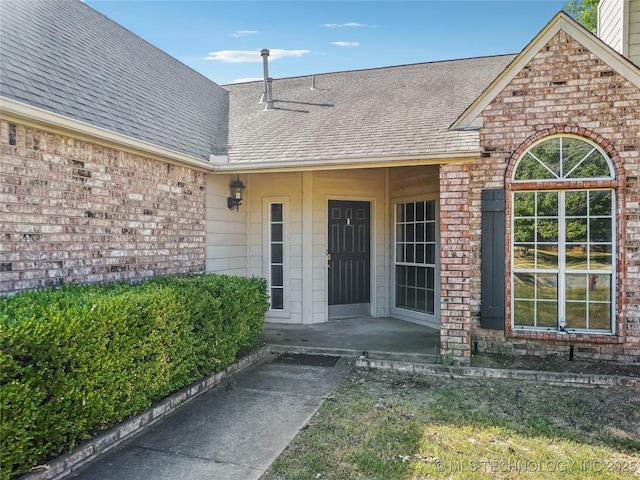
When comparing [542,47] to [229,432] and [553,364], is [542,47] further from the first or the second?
[229,432]

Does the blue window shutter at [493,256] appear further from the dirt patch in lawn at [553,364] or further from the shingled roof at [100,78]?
the shingled roof at [100,78]

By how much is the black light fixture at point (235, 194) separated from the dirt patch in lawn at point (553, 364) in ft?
14.9

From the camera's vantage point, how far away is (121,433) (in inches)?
140

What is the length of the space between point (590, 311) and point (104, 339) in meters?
5.74

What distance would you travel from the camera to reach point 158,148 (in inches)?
213

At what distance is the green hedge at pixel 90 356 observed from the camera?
8.82ft

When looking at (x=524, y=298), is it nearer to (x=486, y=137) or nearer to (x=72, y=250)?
(x=486, y=137)

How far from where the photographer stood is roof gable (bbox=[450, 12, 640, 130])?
17.7 feet

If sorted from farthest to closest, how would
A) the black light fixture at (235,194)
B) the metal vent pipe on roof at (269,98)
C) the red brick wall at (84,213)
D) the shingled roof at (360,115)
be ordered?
the metal vent pipe on roof at (269,98) < the black light fixture at (235,194) < the shingled roof at (360,115) < the red brick wall at (84,213)

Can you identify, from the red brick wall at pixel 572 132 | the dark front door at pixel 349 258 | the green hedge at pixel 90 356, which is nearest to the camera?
the green hedge at pixel 90 356

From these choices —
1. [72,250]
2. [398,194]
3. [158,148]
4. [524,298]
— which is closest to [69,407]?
[72,250]

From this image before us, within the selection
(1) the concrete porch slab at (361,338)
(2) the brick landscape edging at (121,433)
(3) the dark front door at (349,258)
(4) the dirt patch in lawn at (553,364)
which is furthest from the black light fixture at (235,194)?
(4) the dirt patch in lawn at (553,364)

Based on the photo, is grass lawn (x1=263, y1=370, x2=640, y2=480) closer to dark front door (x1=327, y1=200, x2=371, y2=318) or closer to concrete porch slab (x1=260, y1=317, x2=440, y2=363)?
concrete porch slab (x1=260, y1=317, x2=440, y2=363)

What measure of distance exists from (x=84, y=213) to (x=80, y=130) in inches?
33.8
